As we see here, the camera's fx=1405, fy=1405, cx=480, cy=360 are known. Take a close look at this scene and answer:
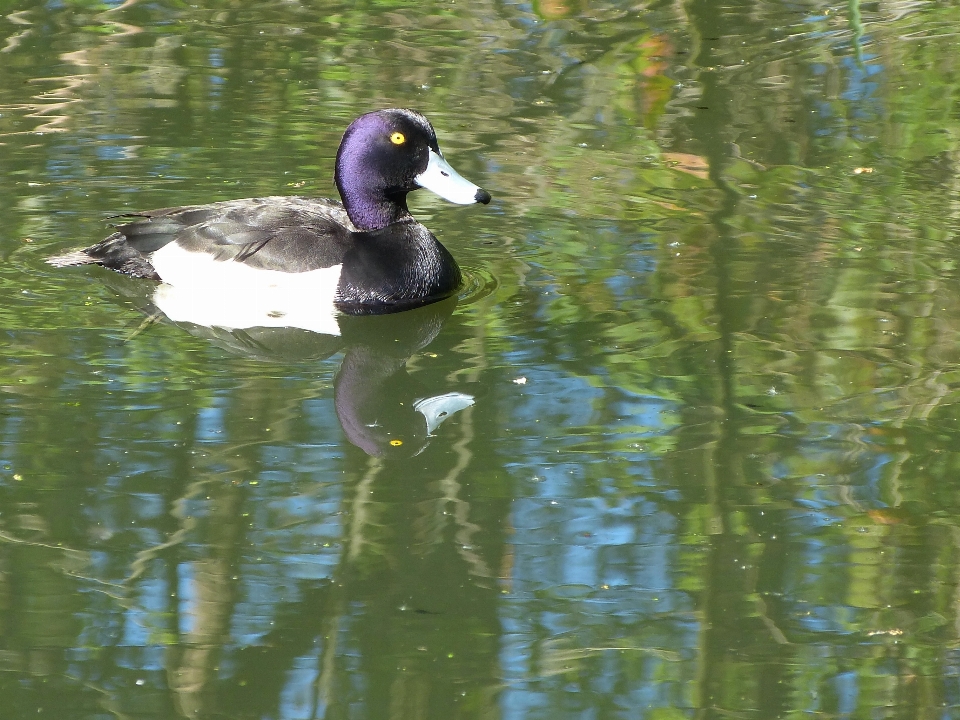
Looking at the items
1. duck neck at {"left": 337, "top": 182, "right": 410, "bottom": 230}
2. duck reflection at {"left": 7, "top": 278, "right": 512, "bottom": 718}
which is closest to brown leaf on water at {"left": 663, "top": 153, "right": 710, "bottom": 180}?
duck neck at {"left": 337, "top": 182, "right": 410, "bottom": 230}

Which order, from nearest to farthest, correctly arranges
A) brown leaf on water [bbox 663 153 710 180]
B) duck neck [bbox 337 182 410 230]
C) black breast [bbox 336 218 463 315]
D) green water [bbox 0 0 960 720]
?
1. green water [bbox 0 0 960 720]
2. black breast [bbox 336 218 463 315]
3. duck neck [bbox 337 182 410 230]
4. brown leaf on water [bbox 663 153 710 180]

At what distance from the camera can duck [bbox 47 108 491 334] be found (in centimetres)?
674

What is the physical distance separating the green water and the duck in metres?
0.16

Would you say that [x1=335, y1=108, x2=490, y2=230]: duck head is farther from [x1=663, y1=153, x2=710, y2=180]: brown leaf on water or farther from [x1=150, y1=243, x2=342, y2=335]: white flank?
[x1=663, y1=153, x2=710, y2=180]: brown leaf on water

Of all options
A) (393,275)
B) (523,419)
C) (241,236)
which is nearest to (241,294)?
(241,236)

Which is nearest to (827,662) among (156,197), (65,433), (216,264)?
(65,433)

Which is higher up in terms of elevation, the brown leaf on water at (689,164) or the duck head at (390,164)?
the duck head at (390,164)

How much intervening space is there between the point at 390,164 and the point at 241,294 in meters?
0.97

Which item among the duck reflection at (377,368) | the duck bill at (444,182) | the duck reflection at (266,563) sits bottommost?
the duck reflection at (377,368)

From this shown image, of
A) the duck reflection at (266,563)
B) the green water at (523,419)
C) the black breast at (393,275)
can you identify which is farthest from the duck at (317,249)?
the duck reflection at (266,563)

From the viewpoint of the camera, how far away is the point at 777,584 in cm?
446

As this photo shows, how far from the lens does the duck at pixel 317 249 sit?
6742mm

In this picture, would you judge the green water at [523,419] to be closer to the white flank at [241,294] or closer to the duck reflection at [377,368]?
the duck reflection at [377,368]

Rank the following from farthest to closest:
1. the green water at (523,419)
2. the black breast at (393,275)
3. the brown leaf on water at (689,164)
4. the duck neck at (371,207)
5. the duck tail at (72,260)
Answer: the brown leaf on water at (689,164), the duck tail at (72,260), the duck neck at (371,207), the black breast at (393,275), the green water at (523,419)
